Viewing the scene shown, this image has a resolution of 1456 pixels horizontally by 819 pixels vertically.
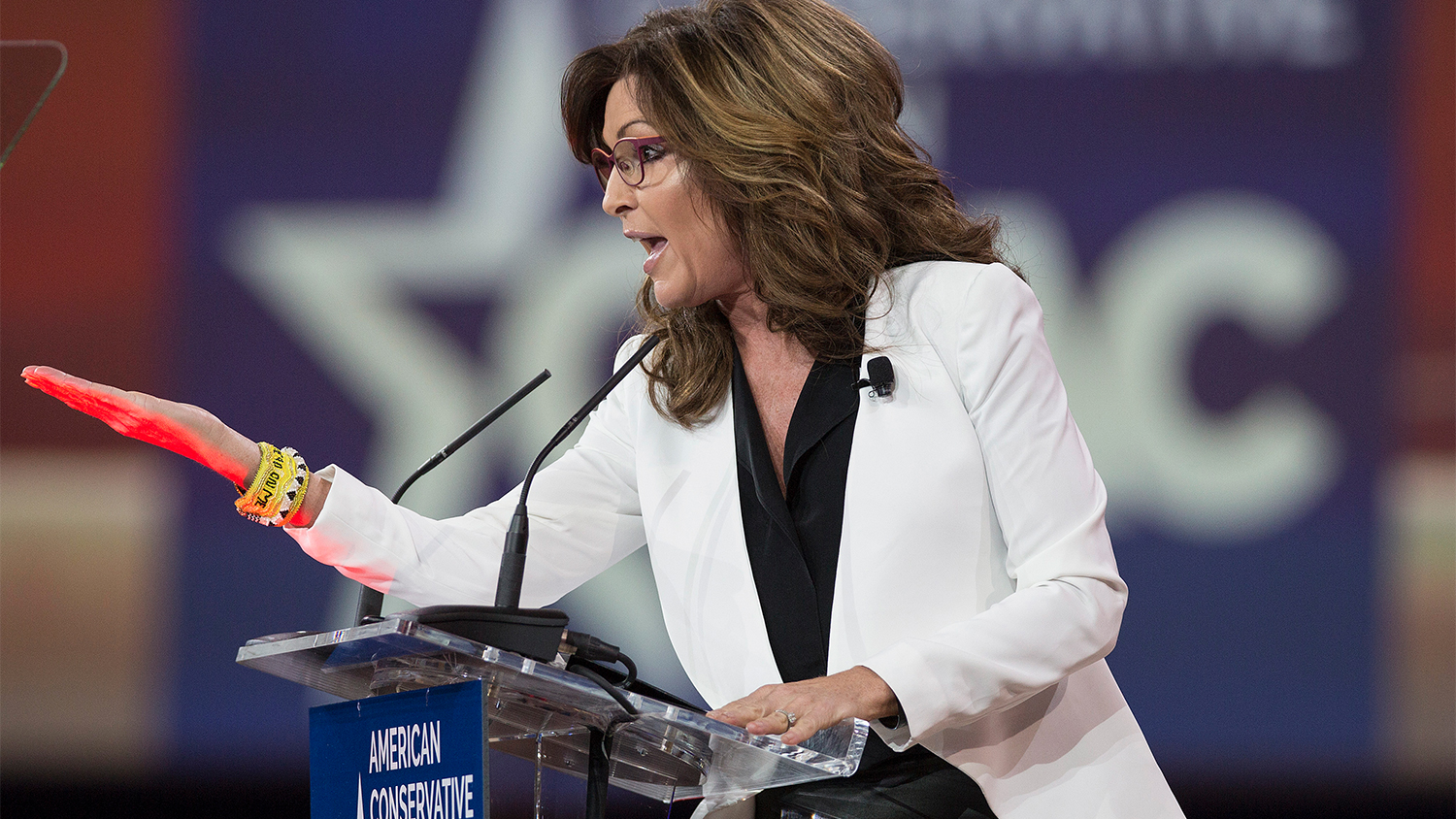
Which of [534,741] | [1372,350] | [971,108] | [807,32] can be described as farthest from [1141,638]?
[534,741]

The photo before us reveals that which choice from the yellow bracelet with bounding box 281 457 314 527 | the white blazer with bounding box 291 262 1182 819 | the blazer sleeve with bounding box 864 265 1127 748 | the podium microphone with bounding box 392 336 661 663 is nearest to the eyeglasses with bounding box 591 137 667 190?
the white blazer with bounding box 291 262 1182 819

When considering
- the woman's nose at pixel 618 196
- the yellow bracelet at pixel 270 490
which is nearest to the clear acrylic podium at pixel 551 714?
the yellow bracelet at pixel 270 490

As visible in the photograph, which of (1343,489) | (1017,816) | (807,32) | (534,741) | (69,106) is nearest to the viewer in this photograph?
(534,741)

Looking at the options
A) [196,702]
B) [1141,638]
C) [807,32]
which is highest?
[807,32]

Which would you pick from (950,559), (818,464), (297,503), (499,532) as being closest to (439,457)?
(297,503)

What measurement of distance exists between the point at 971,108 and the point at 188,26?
190 centimetres

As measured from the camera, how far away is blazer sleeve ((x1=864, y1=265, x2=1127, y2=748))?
53.3 inches

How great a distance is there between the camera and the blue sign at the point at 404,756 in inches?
43.6

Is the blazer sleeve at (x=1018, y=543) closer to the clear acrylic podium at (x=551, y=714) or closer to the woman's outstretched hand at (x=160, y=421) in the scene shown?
the clear acrylic podium at (x=551, y=714)

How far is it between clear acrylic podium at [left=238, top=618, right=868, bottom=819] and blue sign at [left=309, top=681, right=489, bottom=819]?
0.07 ft

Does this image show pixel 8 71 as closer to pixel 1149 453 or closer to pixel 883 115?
pixel 883 115

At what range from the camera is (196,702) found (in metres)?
3.18

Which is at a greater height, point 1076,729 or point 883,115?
point 883,115

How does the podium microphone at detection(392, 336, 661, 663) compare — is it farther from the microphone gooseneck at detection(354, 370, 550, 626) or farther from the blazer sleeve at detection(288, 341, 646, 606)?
the blazer sleeve at detection(288, 341, 646, 606)
